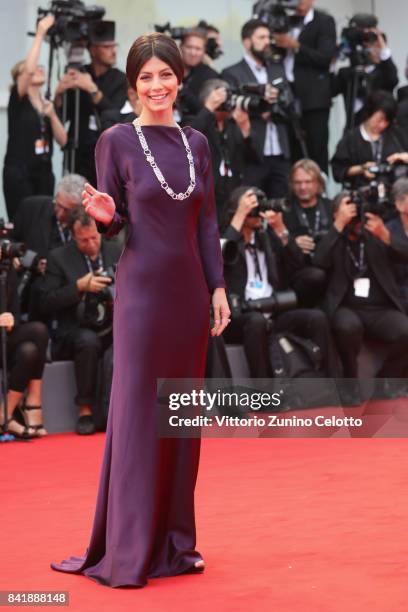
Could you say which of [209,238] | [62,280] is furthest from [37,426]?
[209,238]

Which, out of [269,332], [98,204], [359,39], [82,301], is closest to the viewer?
[98,204]

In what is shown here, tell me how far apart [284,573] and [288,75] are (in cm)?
588

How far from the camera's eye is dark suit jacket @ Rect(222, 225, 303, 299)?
736cm

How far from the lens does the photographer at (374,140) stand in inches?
340

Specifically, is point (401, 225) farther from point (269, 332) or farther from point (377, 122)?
point (269, 332)

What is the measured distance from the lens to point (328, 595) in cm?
324

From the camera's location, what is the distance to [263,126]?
27.8 feet

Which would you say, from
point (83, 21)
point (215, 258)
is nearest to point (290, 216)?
point (83, 21)

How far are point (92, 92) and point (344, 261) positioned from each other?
6.40 feet

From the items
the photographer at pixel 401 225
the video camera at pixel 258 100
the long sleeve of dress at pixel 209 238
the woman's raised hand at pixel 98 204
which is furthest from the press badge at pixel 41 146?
the woman's raised hand at pixel 98 204

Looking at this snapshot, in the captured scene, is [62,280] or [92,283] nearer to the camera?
[92,283]

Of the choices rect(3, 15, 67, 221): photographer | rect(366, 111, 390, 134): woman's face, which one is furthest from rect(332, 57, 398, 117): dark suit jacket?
rect(3, 15, 67, 221): photographer

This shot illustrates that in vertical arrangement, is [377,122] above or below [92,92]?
below

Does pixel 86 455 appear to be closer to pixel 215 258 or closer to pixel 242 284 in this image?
pixel 242 284
